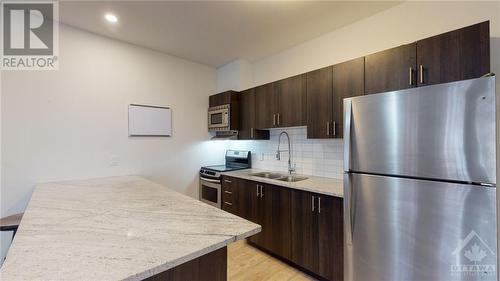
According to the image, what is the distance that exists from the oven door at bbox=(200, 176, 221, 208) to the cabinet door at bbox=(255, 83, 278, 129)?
1.12 m

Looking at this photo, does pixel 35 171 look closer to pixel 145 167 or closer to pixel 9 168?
pixel 9 168

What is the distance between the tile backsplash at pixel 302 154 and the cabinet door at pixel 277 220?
2.03 feet

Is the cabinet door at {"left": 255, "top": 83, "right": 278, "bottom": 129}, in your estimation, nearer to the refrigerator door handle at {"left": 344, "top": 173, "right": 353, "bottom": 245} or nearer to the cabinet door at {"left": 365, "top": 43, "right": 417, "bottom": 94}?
the cabinet door at {"left": 365, "top": 43, "right": 417, "bottom": 94}

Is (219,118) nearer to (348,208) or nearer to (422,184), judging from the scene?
(348,208)

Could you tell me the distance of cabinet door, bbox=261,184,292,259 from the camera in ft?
7.60

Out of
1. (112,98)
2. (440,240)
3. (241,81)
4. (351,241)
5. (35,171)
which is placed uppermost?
(241,81)

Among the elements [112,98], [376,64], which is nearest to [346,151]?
[376,64]

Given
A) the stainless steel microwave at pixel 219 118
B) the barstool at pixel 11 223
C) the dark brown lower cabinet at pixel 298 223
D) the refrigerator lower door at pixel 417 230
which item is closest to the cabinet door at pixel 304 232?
the dark brown lower cabinet at pixel 298 223

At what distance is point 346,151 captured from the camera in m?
1.67

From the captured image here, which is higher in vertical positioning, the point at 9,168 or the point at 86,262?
the point at 9,168

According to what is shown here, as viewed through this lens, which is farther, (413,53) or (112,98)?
(112,98)

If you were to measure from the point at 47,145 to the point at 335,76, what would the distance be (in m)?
3.16

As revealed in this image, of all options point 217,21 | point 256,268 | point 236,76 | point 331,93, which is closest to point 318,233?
point 256,268

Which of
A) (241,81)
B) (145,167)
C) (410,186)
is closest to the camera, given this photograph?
(410,186)
